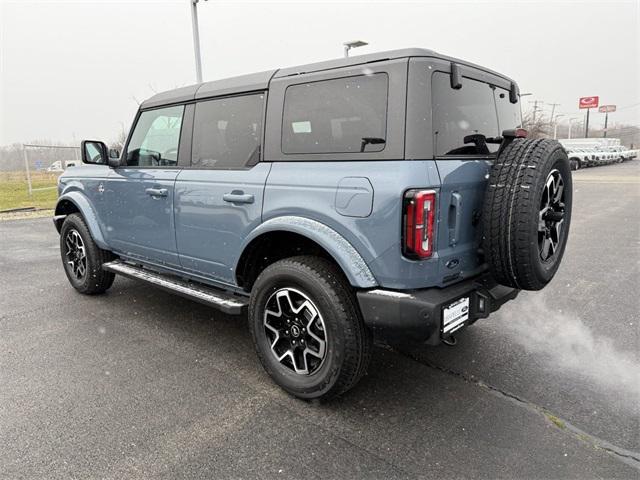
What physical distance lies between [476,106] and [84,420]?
121 inches

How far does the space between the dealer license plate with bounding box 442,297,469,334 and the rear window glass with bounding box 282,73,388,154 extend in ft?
3.16

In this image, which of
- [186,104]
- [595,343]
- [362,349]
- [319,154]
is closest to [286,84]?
[319,154]

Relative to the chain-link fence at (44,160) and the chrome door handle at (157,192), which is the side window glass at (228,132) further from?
the chain-link fence at (44,160)

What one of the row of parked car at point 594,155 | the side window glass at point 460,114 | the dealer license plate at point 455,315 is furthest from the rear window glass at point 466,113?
the row of parked car at point 594,155

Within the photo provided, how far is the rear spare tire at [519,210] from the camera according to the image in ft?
8.29

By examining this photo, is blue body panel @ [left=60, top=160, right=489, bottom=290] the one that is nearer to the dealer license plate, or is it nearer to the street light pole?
the dealer license plate

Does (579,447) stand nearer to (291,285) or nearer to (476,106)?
(291,285)

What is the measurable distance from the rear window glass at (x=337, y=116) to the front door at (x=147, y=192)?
3.99ft

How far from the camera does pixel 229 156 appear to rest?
3.38m

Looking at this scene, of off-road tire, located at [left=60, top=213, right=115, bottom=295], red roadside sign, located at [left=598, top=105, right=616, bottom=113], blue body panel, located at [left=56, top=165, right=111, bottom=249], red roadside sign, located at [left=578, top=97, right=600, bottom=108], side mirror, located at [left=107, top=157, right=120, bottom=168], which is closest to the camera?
side mirror, located at [left=107, top=157, right=120, bottom=168]

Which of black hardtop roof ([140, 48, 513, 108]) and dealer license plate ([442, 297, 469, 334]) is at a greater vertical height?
black hardtop roof ([140, 48, 513, 108])

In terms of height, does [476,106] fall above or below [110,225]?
above

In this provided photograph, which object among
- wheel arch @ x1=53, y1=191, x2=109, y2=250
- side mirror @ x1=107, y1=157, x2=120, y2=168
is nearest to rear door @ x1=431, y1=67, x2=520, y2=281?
side mirror @ x1=107, y1=157, x2=120, y2=168

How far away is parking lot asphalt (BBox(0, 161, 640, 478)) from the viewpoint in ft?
7.66
